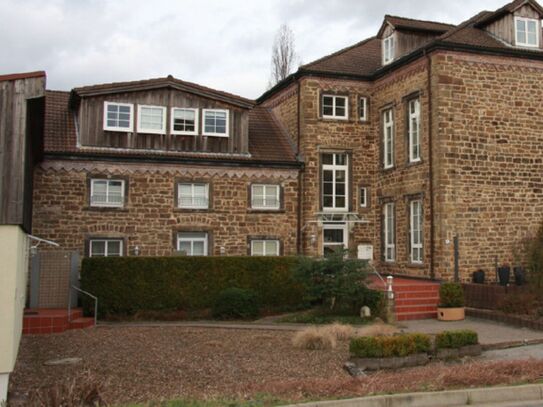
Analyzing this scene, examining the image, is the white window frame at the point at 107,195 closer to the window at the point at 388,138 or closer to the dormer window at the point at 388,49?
the window at the point at 388,138

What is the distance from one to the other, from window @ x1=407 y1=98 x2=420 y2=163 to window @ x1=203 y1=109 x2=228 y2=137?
21.9ft

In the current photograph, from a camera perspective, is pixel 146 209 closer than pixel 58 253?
No

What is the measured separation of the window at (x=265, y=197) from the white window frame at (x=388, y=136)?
4344 millimetres

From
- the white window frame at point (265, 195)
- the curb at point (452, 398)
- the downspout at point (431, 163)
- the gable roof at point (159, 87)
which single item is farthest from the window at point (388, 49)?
the curb at point (452, 398)

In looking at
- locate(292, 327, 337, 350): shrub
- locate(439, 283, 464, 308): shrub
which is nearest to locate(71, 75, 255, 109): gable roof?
locate(439, 283, 464, 308): shrub

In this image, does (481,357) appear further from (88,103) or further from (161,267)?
(88,103)

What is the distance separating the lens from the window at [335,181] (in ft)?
79.7

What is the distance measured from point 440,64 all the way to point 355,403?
1502cm

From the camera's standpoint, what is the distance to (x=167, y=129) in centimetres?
2239

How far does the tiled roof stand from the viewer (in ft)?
69.9

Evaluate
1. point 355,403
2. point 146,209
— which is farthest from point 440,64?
point 355,403

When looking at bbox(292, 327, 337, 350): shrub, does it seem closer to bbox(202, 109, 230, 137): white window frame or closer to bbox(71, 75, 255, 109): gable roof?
bbox(202, 109, 230, 137): white window frame

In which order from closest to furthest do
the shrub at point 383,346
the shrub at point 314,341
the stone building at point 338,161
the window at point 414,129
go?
the shrub at point 383,346 → the shrub at point 314,341 → the stone building at point 338,161 → the window at point 414,129

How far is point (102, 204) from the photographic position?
835 inches
